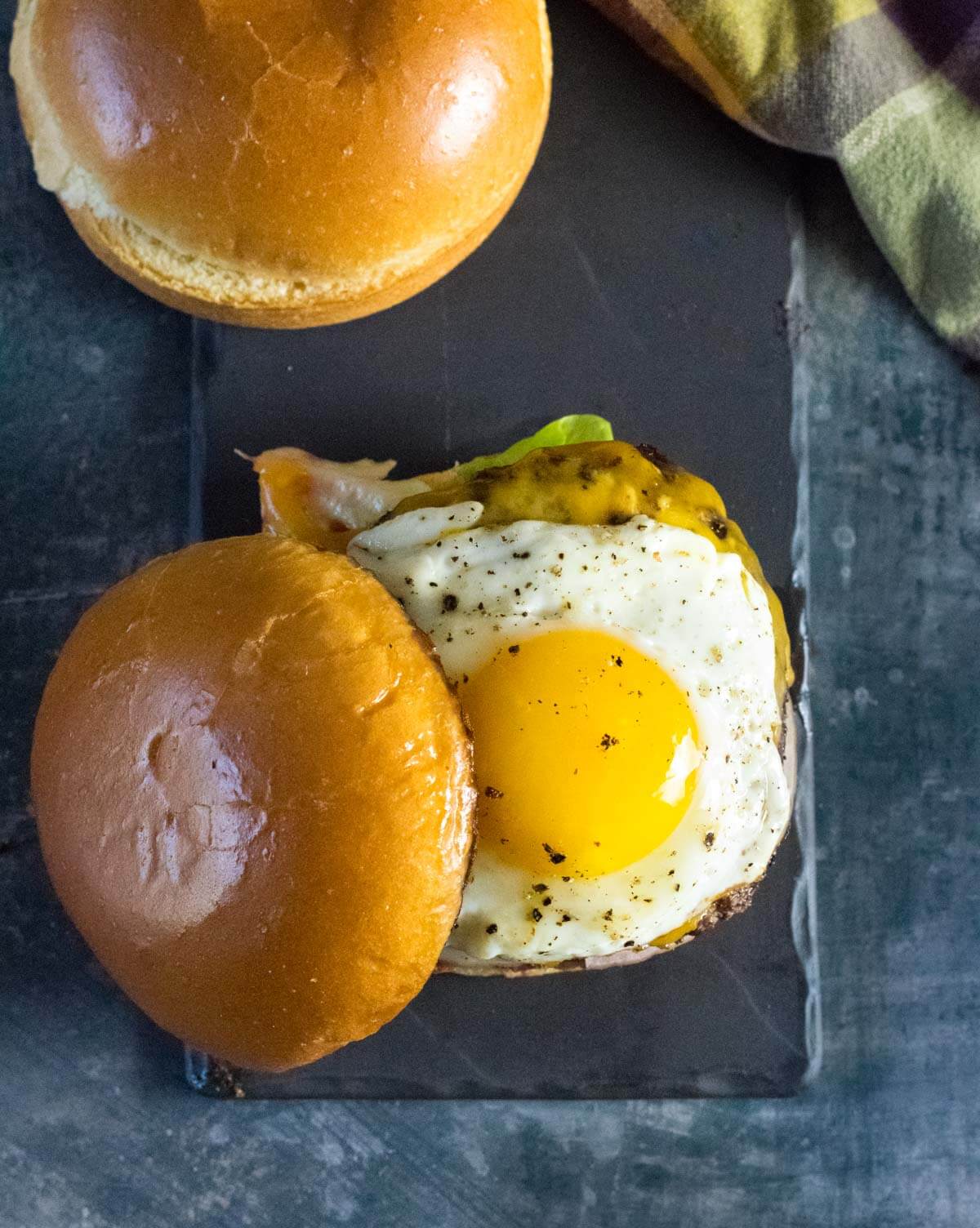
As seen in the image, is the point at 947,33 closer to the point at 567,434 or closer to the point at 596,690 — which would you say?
the point at 567,434

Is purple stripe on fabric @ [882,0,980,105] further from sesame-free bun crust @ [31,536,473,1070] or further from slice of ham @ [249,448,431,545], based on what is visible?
sesame-free bun crust @ [31,536,473,1070]

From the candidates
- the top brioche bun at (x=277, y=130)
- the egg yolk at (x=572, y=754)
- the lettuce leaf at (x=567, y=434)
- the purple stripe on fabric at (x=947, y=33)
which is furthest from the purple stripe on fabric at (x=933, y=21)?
the egg yolk at (x=572, y=754)

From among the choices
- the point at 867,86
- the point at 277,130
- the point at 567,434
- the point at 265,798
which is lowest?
the point at 567,434

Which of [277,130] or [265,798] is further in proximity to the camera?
[277,130]

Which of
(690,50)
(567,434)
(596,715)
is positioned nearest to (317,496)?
(567,434)

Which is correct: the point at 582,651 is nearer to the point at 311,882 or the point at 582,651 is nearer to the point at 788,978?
the point at 311,882

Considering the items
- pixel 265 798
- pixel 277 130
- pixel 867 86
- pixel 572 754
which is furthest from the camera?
pixel 867 86
